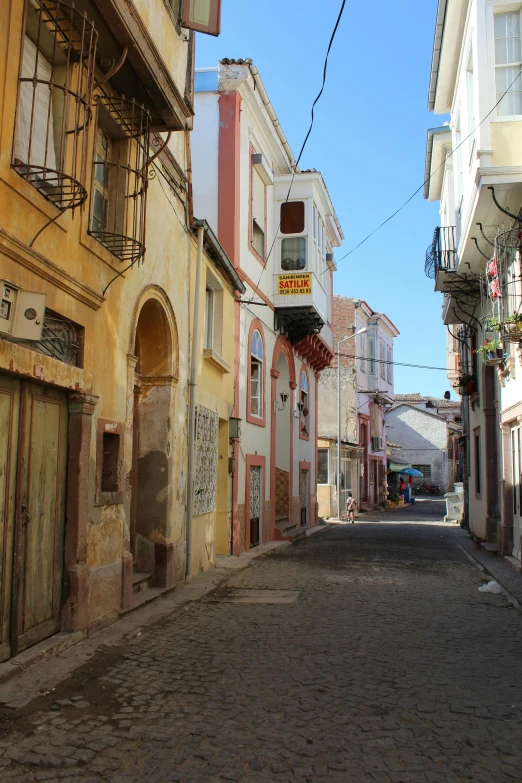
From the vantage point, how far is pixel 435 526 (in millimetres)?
25453

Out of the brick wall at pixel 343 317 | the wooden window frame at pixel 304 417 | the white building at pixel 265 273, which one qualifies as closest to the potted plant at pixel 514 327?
the white building at pixel 265 273

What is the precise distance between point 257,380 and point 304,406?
230 inches

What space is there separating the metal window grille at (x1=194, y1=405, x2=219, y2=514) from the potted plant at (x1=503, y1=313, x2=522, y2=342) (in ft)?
15.8

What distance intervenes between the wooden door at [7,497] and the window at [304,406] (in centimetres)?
1662

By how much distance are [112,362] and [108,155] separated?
2.35 m

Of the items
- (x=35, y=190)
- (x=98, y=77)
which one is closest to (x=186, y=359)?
(x=98, y=77)

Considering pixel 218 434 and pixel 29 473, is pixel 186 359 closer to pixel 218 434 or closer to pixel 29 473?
pixel 218 434

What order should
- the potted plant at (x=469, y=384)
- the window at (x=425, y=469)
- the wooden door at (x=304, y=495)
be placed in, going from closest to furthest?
the potted plant at (x=469, y=384) → the wooden door at (x=304, y=495) → the window at (x=425, y=469)

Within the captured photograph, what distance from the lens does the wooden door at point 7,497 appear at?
18.0ft

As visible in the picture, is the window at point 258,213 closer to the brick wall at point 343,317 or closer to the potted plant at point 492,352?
the potted plant at point 492,352

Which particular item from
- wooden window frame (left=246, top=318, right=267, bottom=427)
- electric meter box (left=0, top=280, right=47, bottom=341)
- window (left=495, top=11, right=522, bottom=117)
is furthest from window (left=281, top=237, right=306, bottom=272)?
electric meter box (left=0, top=280, right=47, bottom=341)

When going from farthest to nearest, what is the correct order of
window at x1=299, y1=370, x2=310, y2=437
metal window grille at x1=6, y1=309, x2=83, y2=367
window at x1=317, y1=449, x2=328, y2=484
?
window at x1=317, y1=449, x2=328, y2=484
window at x1=299, y1=370, x2=310, y2=437
metal window grille at x1=6, y1=309, x2=83, y2=367

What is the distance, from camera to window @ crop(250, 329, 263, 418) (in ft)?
55.1

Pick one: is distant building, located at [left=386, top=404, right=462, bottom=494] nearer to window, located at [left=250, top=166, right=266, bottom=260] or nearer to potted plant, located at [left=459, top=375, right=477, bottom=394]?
potted plant, located at [left=459, top=375, right=477, bottom=394]
